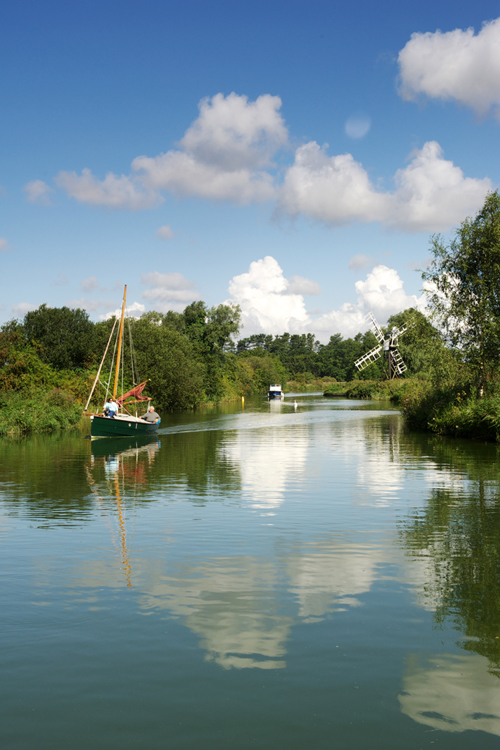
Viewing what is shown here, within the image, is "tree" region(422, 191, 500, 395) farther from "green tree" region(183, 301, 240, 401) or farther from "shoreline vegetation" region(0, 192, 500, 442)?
"green tree" region(183, 301, 240, 401)

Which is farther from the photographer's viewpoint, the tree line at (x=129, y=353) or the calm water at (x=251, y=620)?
the tree line at (x=129, y=353)

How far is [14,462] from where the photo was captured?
26781 mm

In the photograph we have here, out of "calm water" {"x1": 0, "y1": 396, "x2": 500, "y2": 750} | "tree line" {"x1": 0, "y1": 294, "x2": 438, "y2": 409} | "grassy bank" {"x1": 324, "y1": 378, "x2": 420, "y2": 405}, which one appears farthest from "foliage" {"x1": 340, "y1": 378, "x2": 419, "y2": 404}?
"calm water" {"x1": 0, "y1": 396, "x2": 500, "y2": 750}

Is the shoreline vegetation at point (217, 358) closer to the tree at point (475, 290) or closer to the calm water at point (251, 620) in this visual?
the tree at point (475, 290)

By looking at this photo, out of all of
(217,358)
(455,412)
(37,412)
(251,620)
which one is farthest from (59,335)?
(251,620)

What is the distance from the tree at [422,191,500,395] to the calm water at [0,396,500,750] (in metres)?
18.2

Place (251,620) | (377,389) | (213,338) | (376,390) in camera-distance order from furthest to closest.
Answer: (376,390)
(377,389)
(213,338)
(251,620)

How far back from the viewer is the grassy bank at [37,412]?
42.7 meters

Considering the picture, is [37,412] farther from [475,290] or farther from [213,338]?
[213,338]

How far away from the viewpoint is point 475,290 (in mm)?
35531

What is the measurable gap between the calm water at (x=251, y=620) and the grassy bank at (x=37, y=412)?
1022 inches

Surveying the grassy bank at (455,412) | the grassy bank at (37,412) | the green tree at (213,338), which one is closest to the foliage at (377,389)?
the green tree at (213,338)

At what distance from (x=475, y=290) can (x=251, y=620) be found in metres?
31.6

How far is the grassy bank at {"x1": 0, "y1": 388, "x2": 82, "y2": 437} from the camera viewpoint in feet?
140
